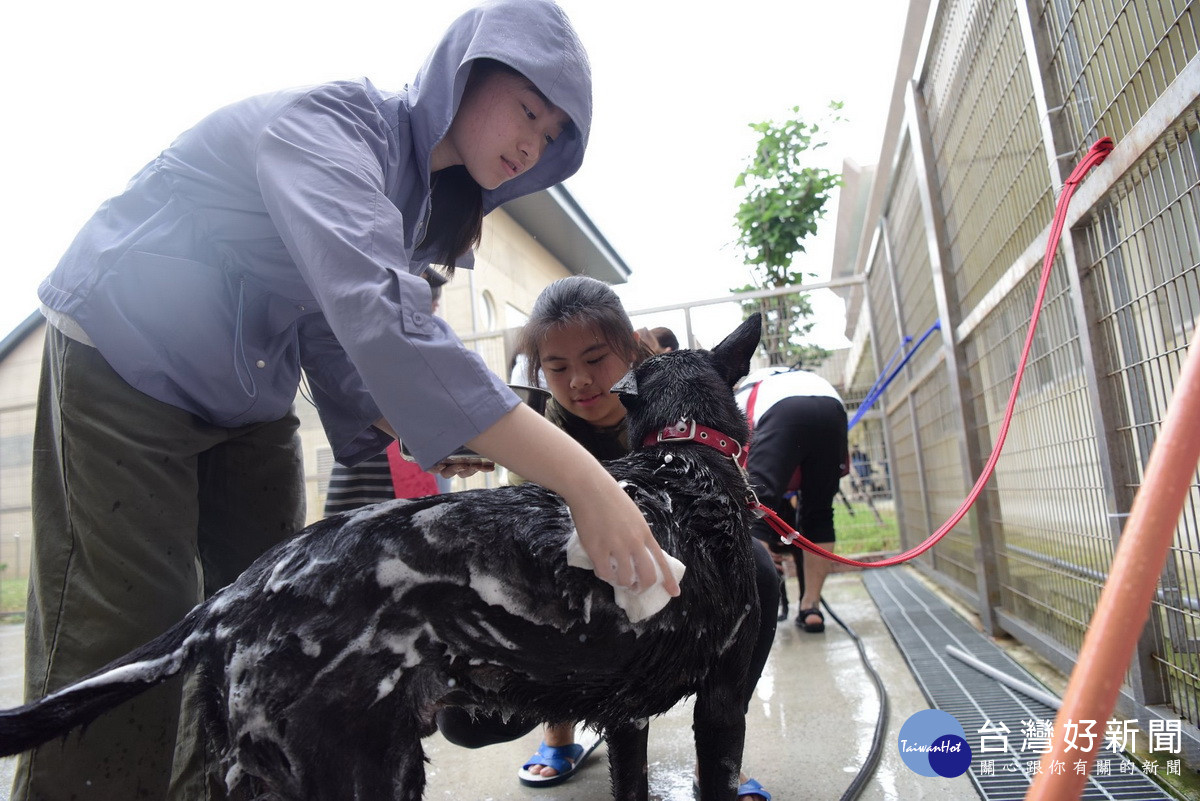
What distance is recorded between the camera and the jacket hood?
1.55m

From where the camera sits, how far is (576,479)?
1151mm

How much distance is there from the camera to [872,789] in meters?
2.23

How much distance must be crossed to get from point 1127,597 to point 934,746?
1.78 meters

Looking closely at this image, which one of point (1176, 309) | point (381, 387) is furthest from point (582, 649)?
point (1176, 309)

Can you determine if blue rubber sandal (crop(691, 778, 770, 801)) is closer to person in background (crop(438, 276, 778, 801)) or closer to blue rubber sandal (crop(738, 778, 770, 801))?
blue rubber sandal (crop(738, 778, 770, 801))

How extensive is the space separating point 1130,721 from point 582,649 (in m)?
2.03

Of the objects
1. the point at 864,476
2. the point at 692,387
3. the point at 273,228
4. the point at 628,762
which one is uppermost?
the point at 273,228

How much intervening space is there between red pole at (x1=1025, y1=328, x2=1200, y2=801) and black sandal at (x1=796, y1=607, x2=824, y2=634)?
3.91 m

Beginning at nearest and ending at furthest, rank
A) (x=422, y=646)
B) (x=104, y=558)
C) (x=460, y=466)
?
(x=422, y=646) < (x=104, y=558) < (x=460, y=466)

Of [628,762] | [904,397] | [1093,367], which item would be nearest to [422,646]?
[628,762]

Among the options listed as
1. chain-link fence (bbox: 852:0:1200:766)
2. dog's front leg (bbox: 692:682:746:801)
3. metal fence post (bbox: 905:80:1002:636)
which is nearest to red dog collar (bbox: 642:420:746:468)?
dog's front leg (bbox: 692:682:746:801)

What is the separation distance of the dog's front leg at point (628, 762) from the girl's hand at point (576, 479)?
88 cm

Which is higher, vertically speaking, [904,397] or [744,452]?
[904,397]

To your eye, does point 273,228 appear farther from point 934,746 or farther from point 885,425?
point 885,425
